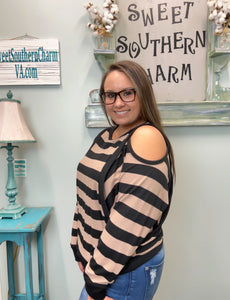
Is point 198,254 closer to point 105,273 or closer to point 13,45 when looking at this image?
point 105,273

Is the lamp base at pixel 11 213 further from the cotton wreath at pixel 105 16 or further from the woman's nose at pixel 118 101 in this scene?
the cotton wreath at pixel 105 16

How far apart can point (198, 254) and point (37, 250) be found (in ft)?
3.30

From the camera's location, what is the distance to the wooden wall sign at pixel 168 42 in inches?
Result: 44.1

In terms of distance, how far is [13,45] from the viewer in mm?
1181

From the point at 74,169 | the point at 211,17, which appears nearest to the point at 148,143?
the point at 74,169

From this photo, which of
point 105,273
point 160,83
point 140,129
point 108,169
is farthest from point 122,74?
point 105,273

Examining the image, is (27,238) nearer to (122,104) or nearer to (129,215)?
(129,215)

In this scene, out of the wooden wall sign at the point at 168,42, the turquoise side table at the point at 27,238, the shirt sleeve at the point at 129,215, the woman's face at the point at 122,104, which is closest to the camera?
the shirt sleeve at the point at 129,215

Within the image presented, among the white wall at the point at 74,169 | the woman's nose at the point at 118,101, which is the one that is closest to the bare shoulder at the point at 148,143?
the woman's nose at the point at 118,101

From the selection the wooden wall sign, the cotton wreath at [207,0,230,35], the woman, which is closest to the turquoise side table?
the woman

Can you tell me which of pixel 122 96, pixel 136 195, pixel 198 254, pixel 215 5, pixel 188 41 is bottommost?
pixel 198 254

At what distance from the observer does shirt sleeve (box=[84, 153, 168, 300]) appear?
588 mm

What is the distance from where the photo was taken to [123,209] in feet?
1.95

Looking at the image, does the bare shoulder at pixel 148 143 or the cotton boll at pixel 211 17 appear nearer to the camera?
the bare shoulder at pixel 148 143
